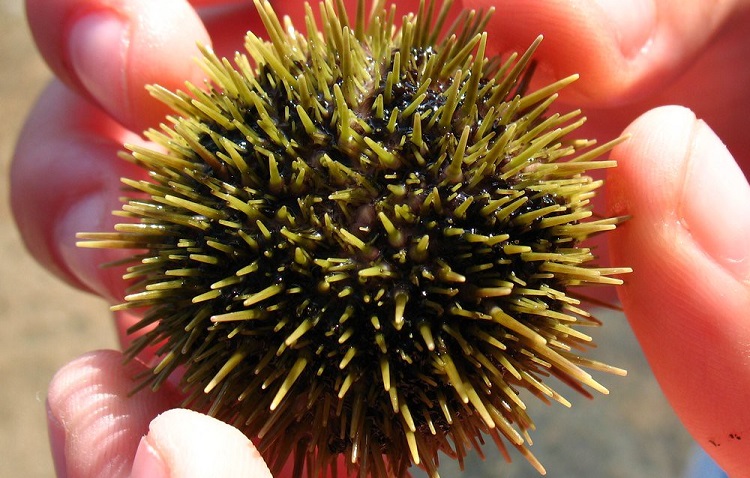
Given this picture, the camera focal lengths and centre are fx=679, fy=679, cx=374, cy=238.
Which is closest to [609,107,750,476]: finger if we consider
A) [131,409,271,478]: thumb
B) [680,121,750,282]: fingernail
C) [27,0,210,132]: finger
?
[680,121,750,282]: fingernail

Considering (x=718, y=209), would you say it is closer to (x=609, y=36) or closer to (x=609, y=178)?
(x=609, y=178)

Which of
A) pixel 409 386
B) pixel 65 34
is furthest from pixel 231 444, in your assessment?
pixel 65 34

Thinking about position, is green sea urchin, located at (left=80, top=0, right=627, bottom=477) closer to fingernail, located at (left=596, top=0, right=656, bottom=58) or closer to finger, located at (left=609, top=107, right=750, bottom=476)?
finger, located at (left=609, top=107, right=750, bottom=476)

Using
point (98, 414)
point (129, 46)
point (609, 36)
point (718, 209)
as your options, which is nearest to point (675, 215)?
point (718, 209)

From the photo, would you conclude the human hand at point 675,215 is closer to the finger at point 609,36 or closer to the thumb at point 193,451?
the finger at point 609,36

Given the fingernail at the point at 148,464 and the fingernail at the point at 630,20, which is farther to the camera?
the fingernail at the point at 630,20

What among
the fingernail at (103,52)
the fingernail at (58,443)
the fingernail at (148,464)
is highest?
the fingernail at (103,52)

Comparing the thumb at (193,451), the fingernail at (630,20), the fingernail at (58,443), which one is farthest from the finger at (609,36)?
the fingernail at (58,443)
